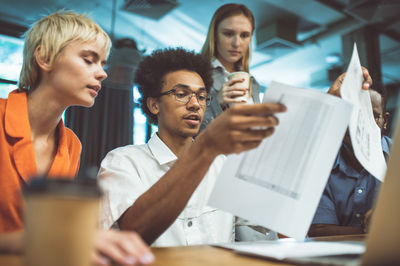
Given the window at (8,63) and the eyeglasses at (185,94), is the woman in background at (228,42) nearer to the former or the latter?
the eyeglasses at (185,94)

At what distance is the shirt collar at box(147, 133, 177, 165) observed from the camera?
4.48 feet

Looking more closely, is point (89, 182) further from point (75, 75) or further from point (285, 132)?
point (75, 75)

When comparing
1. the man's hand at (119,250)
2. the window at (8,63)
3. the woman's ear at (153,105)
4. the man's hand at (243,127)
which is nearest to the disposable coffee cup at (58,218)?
the man's hand at (119,250)

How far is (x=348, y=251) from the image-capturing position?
27.6 inches

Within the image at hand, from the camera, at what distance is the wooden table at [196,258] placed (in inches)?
22.4

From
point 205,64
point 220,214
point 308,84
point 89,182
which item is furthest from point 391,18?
point 89,182

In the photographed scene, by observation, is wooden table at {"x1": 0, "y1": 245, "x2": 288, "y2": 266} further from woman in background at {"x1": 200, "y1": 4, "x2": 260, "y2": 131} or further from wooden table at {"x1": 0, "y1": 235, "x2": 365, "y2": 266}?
woman in background at {"x1": 200, "y1": 4, "x2": 260, "y2": 131}

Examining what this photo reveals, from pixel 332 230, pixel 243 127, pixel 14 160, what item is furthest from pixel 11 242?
pixel 332 230

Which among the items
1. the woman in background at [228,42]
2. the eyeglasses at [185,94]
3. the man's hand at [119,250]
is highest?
the woman in background at [228,42]

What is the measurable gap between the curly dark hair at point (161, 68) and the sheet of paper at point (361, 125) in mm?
1043

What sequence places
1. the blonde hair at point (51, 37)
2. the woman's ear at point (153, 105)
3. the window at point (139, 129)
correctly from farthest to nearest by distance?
the window at point (139, 129) → the woman's ear at point (153, 105) → the blonde hair at point (51, 37)

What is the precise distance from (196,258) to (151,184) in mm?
697

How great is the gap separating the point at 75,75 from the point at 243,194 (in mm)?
917

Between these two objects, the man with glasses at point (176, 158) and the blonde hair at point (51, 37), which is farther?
the blonde hair at point (51, 37)
